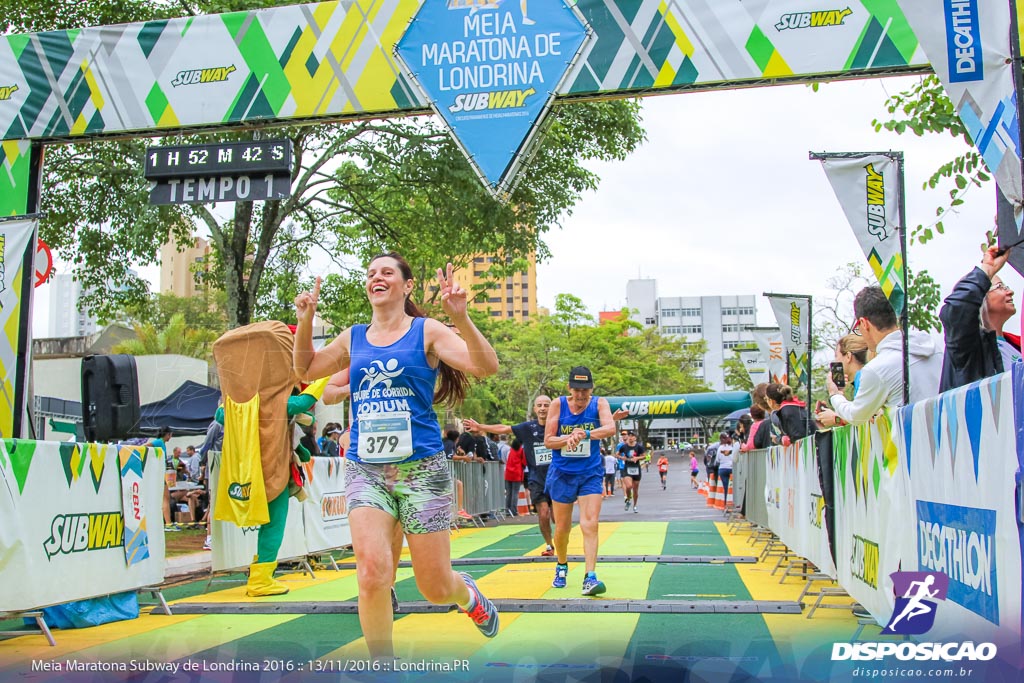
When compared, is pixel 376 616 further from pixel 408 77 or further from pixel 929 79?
pixel 929 79

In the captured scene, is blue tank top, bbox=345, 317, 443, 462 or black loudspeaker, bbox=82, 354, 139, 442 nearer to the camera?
blue tank top, bbox=345, 317, 443, 462

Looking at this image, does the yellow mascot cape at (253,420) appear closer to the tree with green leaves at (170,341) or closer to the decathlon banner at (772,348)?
the decathlon banner at (772,348)

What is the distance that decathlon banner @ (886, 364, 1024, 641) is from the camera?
3.56 metres

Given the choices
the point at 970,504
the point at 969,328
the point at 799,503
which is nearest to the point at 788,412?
the point at 799,503

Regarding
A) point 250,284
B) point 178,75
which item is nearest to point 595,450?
point 178,75

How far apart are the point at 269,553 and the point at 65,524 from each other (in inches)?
94.6

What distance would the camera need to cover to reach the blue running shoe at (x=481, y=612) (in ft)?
15.9

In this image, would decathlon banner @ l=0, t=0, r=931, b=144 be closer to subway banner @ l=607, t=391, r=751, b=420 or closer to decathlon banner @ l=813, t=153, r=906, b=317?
decathlon banner @ l=813, t=153, r=906, b=317

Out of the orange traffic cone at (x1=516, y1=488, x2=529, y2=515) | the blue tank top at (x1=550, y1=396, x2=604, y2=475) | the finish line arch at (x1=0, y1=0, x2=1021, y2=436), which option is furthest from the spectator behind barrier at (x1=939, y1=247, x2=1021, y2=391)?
the orange traffic cone at (x1=516, y1=488, x2=529, y2=515)

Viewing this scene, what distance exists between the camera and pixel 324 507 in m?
11.4

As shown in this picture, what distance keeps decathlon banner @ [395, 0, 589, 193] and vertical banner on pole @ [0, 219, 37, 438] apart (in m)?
3.64

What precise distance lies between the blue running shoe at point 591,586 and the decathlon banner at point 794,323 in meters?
8.14

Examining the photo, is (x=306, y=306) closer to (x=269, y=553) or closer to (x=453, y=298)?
(x=453, y=298)

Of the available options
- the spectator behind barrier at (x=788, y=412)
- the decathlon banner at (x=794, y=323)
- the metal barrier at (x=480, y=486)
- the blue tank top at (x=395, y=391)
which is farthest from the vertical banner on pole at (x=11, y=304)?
the decathlon banner at (x=794, y=323)
